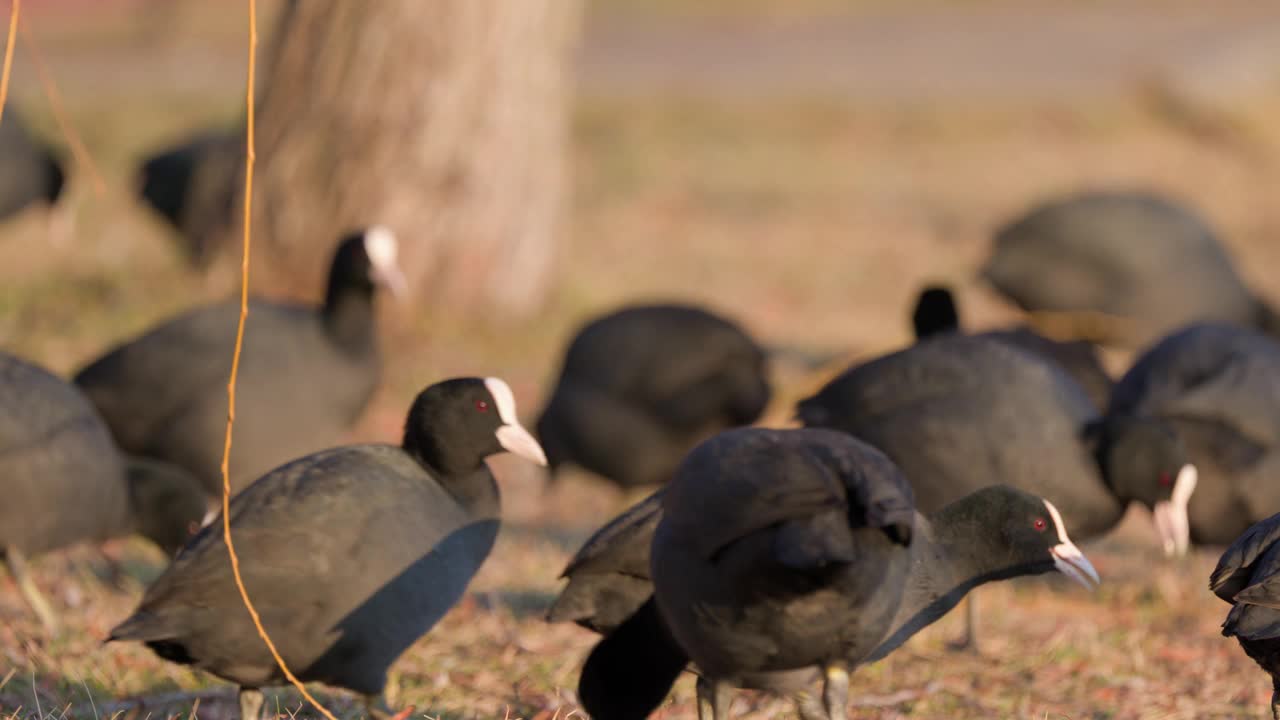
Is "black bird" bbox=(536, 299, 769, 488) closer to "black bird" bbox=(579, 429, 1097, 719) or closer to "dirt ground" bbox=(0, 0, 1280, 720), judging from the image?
"dirt ground" bbox=(0, 0, 1280, 720)

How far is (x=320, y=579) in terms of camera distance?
142 inches

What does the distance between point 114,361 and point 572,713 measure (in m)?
2.94

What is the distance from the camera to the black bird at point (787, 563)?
303 cm

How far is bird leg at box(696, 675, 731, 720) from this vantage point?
11.1ft

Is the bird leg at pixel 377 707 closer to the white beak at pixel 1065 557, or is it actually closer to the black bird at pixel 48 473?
the black bird at pixel 48 473

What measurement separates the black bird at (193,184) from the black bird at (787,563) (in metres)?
6.77

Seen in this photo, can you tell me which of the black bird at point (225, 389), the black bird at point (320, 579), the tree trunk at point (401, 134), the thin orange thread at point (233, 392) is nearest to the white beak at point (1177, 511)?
the black bird at point (320, 579)

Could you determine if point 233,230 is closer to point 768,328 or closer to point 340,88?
point 340,88

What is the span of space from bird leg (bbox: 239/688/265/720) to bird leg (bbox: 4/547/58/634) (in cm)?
118

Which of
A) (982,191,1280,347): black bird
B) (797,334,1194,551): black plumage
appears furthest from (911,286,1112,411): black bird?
(982,191,1280,347): black bird

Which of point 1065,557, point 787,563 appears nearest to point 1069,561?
point 1065,557

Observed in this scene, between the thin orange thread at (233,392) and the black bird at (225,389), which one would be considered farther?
the black bird at (225,389)

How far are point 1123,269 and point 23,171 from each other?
5.75m

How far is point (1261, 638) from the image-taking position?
11.8ft
